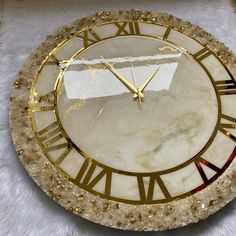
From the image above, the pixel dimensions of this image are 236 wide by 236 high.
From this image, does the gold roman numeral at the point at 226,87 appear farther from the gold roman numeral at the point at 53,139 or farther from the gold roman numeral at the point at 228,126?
the gold roman numeral at the point at 53,139

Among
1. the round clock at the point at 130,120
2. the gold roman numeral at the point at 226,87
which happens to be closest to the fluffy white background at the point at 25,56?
the round clock at the point at 130,120

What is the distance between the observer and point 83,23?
1.34m

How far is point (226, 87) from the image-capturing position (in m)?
1.21

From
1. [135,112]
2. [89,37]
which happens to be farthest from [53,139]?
[89,37]

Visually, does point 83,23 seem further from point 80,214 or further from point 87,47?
point 80,214

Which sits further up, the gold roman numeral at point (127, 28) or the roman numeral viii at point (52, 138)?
the gold roman numeral at point (127, 28)

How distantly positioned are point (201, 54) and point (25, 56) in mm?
517

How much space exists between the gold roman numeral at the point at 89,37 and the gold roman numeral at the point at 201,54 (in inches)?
11.0

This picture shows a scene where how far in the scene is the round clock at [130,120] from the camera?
40.7 inches

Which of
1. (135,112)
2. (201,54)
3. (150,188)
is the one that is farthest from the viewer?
(201,54)

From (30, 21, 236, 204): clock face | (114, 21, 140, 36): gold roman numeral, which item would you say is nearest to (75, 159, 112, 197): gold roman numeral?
(30, 21, 236, 204): clock face

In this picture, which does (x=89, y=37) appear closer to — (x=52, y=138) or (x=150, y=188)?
(x=52, y=138)

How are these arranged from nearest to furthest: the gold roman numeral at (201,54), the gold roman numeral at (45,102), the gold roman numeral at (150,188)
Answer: the gold roman numeral at (150,188)
the gold roman numeral at (45,102)
the gold roman numeral at (201,54)

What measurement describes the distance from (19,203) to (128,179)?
279mm
